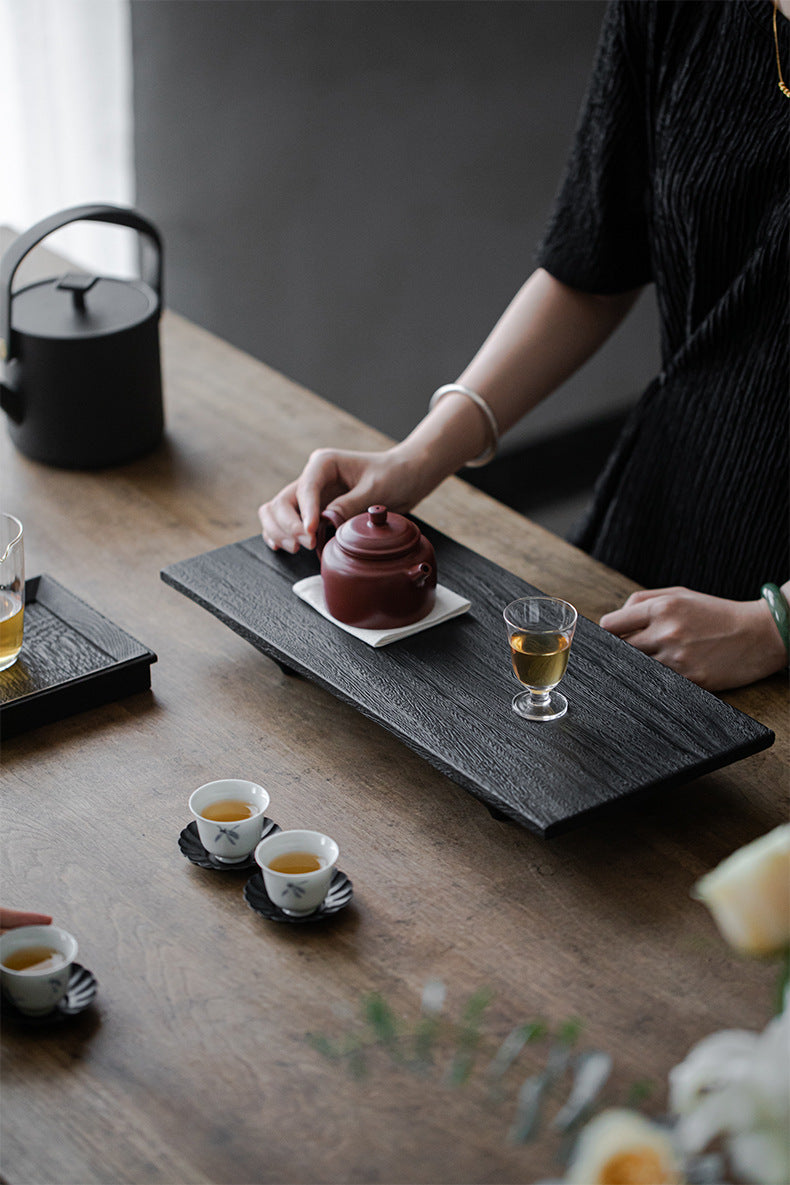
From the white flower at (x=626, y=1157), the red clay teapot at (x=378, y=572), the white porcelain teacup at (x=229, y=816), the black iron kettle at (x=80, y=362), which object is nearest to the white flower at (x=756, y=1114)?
the white flower at (x=626, y=1157)

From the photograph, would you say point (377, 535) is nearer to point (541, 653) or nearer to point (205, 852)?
point (541, 653)

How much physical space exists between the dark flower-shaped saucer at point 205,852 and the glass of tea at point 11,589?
1.05 feet

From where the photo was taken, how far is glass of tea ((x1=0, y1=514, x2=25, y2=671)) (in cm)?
129

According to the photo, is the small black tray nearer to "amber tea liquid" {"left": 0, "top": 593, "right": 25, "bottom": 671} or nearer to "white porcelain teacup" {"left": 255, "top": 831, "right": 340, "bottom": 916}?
"amber tea liquid" {"left": 0, "top": 593, "right": 25, "bottom": 671}

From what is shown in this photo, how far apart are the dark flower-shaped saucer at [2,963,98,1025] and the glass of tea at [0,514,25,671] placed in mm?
446

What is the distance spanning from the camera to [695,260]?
1.55 meters

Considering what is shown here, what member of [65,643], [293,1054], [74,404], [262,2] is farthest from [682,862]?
[262,2]

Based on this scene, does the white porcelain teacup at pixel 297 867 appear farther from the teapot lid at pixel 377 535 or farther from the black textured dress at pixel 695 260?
the black textured dress at pixel 695 260

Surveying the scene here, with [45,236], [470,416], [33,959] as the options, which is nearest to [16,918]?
[33,959]

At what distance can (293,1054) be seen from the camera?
914 millimetres

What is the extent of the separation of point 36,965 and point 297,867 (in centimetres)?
22

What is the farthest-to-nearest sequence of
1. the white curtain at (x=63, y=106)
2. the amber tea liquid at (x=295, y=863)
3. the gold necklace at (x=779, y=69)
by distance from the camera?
1. the white curtain at (x=63, y=106)
2. the gold necklace at (x=779, y=69)
3. the amber tea liquid at (x=295, y=863)

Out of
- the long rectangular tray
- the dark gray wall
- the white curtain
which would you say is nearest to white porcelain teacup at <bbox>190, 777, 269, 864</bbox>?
the long rectangular tray

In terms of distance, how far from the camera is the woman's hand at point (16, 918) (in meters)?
0.98
